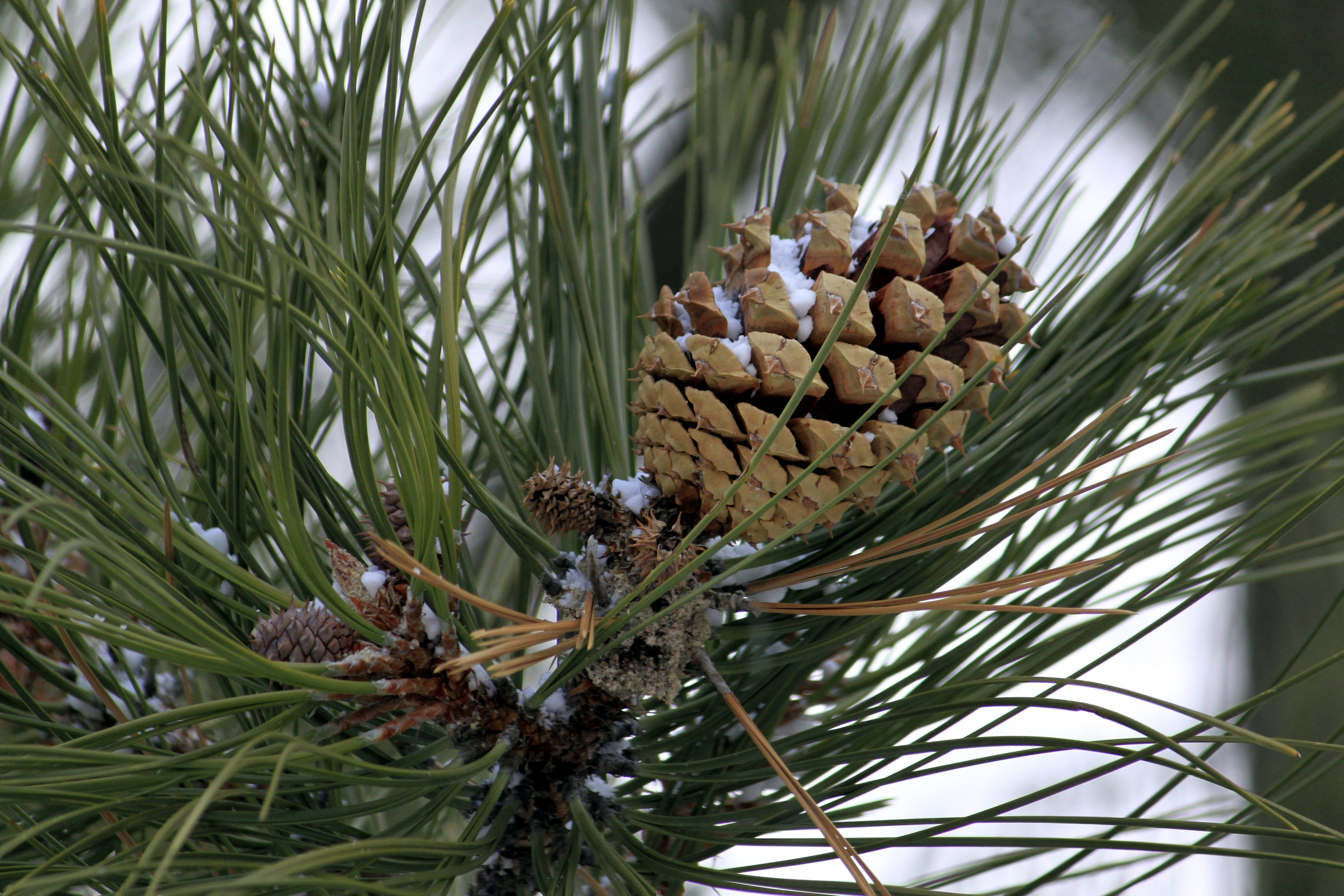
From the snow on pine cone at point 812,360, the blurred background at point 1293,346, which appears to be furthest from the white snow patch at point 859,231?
the blurred background at point 1293,346

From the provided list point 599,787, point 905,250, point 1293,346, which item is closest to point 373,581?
point 599,787

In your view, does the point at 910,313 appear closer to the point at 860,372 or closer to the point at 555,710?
the point at 860,372

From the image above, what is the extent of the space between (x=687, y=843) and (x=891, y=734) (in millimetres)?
105

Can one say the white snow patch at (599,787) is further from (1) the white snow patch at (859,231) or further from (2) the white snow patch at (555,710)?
(1) the white snow patch at (859,231)

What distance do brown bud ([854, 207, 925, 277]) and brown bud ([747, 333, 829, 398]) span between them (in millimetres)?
50

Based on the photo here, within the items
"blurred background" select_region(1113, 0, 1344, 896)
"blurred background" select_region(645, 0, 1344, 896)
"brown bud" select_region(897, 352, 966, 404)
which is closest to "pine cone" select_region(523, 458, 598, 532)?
"brown bud" select_region(897, 352, 966, 404)

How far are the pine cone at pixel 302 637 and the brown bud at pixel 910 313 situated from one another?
0.75 feet

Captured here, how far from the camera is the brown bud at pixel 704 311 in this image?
14.5 inches

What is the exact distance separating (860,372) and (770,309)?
41mm

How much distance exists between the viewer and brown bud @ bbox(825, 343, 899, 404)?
0.35m

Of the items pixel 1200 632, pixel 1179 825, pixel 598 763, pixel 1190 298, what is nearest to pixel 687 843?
pixel 598 763

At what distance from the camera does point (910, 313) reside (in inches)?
14.1

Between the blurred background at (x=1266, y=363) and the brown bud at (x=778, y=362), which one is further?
the blurred background at (x=1266, y=363)

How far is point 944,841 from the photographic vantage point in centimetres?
35
